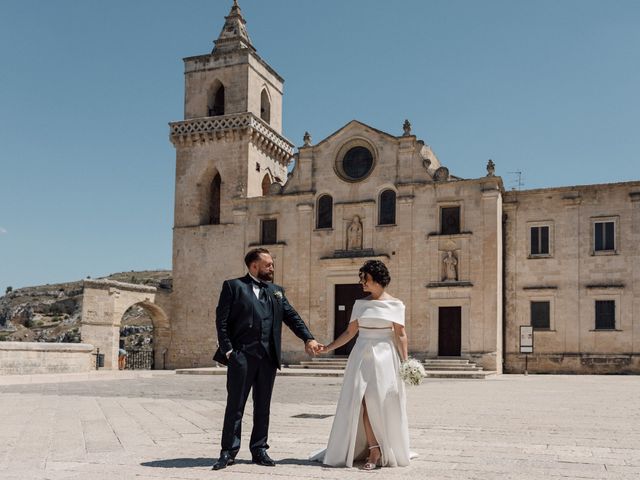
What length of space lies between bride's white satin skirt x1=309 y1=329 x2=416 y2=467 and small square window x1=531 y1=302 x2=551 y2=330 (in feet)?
86.4

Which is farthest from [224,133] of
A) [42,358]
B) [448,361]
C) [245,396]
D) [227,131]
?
[245,396]

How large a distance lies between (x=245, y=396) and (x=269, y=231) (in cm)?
2979

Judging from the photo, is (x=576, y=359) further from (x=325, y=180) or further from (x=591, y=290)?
(x=325, y=180)

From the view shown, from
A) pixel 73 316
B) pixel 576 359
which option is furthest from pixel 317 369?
pixel 73 316

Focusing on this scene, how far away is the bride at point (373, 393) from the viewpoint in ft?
24.8

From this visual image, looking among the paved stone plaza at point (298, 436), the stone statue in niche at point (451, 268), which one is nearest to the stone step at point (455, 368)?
the stone statue in niche at point (451, 268)

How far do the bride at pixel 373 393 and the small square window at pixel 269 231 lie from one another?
2924 cm

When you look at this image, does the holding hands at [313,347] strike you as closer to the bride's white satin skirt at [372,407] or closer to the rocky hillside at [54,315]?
the bride's white satin skirt at [372,407]

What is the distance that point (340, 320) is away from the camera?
3512cm

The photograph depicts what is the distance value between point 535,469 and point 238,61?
34.8 m

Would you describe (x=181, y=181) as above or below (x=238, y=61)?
below

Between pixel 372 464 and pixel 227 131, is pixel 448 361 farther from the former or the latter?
pixel 372 464

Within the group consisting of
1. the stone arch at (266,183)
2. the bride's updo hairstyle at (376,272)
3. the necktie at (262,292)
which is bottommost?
the necktie at (262,292)

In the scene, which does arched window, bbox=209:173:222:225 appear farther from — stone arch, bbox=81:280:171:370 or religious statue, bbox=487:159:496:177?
religious statue, bbox=487:159:496:177
